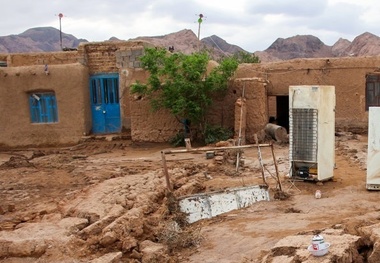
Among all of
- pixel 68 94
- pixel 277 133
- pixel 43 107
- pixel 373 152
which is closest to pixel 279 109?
pixel 277 133

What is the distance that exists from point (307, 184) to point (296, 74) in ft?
23.7

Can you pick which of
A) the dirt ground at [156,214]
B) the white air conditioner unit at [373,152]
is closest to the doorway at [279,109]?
the dirt ground at [156,214]

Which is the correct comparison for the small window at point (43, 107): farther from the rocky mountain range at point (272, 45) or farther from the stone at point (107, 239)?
the rocky mountain range at point (272, 45)

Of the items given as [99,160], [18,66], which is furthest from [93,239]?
[18,66]

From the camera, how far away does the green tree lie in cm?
1380

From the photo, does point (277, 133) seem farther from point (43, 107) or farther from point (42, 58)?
point (42, 58)

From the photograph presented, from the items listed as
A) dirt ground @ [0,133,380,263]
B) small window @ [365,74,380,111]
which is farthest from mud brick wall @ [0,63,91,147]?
small window @ [365,74,380,111]

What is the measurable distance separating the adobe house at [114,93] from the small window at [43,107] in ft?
0.04

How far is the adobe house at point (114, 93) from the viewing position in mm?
14930

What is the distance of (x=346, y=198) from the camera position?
25.6ft

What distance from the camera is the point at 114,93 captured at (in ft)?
54.2

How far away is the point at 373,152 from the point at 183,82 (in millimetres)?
6852

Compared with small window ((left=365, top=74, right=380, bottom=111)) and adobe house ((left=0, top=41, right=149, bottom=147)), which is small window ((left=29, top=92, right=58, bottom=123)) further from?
small window ((left=365, top=74, right=380, bottom=111))

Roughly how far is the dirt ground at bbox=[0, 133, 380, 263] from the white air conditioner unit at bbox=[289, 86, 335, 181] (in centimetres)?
33
